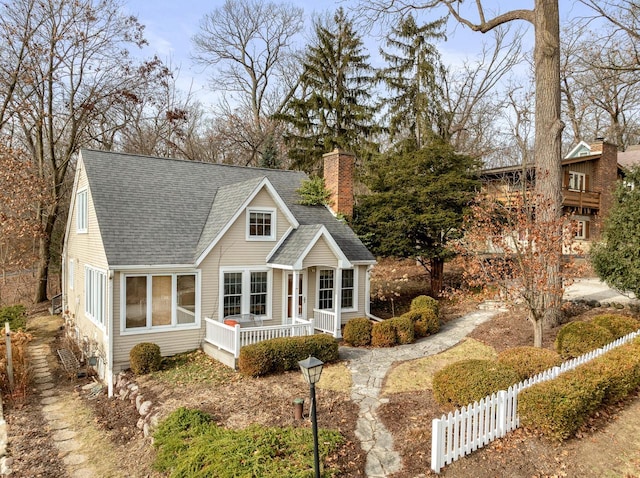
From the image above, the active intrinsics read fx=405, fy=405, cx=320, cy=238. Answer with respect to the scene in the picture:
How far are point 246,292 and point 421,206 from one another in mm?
9256

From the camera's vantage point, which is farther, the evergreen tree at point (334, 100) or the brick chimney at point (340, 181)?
the evergreen tree at point (334, 100)

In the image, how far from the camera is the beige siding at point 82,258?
13041 millimetres

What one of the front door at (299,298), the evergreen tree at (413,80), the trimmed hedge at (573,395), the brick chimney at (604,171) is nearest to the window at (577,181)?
the brick chimney at (604,171)

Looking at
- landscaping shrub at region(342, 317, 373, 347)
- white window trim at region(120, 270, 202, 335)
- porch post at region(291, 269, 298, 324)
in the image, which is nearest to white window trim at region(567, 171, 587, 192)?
landscaping shrub at region(342, 317, 373, 347)

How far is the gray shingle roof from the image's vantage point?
12.5m

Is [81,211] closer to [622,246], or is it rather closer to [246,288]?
[246,288]

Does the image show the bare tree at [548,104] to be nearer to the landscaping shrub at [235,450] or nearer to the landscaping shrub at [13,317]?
the landscaping shrub at [235,450]

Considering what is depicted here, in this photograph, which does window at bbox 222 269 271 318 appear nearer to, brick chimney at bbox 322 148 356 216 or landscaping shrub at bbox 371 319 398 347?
landscaping shrub at bbox 371 319 398 347

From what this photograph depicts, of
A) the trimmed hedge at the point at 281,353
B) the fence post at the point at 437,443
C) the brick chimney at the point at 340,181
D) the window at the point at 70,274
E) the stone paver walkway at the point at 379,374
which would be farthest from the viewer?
the window at the point at 70,274

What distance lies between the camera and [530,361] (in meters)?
8.42

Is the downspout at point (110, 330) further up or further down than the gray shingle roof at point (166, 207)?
further down

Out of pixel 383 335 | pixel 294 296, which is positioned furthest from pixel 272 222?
pixel 383 335

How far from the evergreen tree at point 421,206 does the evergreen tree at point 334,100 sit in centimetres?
943

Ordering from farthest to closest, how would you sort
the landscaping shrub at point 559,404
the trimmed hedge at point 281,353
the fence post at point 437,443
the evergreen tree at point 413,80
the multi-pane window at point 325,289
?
1. the evergreen tree at point 413,80
2. the multi-pane window at point 325,289
3. the trimmed hedge at point 281,353
4. the landscaping shrub at point 559,404
5. the fence post at point 437,443
